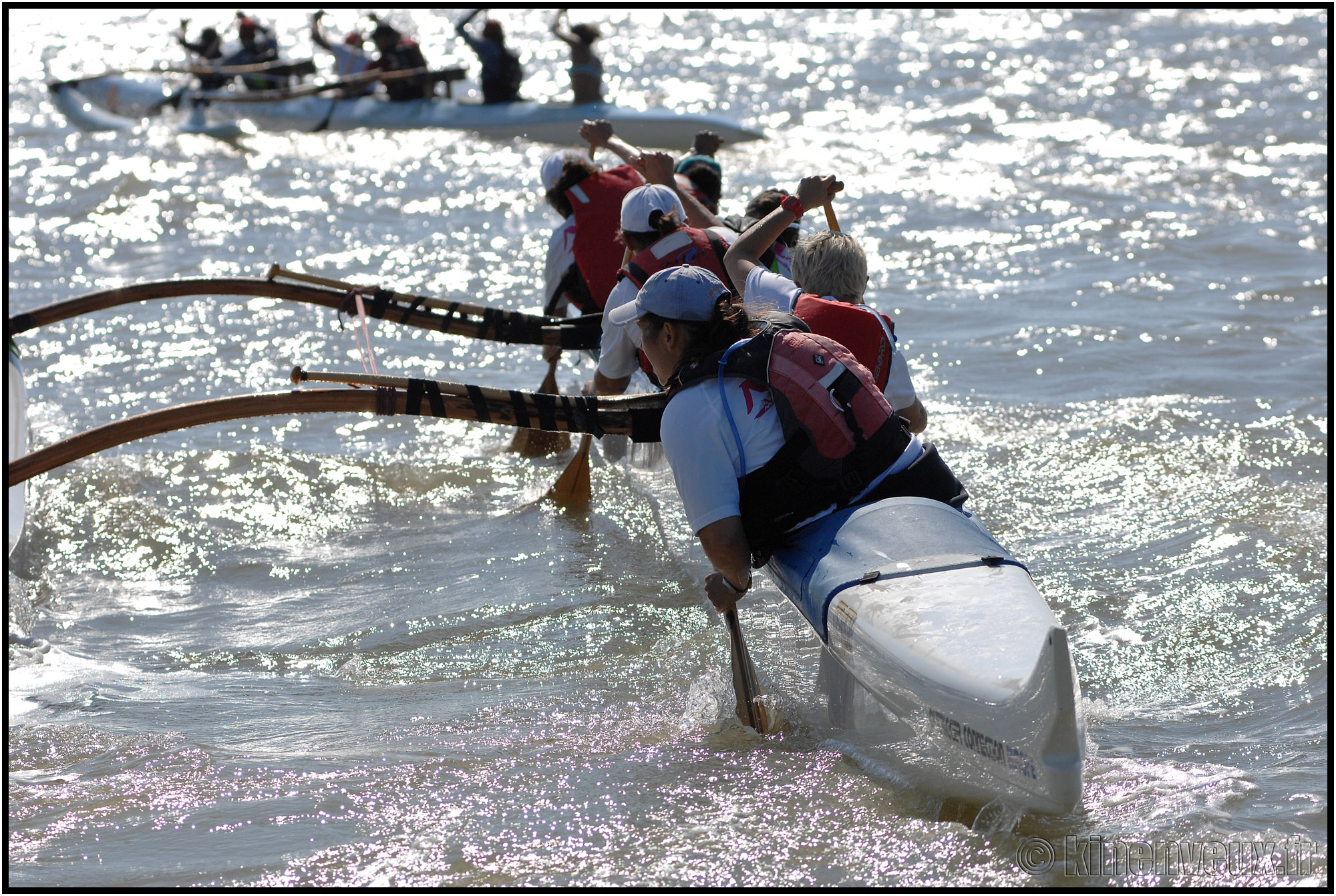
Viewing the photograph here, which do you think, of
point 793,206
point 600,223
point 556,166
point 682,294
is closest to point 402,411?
point 682,294

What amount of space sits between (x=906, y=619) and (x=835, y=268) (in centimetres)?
117

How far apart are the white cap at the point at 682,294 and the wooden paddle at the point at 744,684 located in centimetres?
74

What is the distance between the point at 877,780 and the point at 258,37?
1506 centimetres

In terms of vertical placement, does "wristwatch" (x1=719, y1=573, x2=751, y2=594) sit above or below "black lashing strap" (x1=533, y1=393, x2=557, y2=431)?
below

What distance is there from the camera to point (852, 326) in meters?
3.31

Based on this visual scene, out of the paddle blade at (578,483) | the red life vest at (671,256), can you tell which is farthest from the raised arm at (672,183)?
the paddle blade at (578,483)

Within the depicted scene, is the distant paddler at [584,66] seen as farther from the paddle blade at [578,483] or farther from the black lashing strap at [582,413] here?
the black lashing strap at [582,413]

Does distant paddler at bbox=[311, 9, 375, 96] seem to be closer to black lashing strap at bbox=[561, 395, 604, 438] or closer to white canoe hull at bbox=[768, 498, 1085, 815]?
black lashing strap at bbox=[561, 395, 604, 438]

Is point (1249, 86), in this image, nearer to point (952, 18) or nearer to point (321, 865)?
point (952, 18)

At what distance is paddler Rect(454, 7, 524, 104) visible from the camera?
43.9 ft

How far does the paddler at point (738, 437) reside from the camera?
9.52 ft

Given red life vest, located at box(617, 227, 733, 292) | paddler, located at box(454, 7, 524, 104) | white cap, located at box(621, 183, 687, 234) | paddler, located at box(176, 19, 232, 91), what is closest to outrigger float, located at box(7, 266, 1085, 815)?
red life vest, located at box(617, 227, 733, 292)

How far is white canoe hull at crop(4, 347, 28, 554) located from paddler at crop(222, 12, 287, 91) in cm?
1046

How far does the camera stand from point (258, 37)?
15.4 m
